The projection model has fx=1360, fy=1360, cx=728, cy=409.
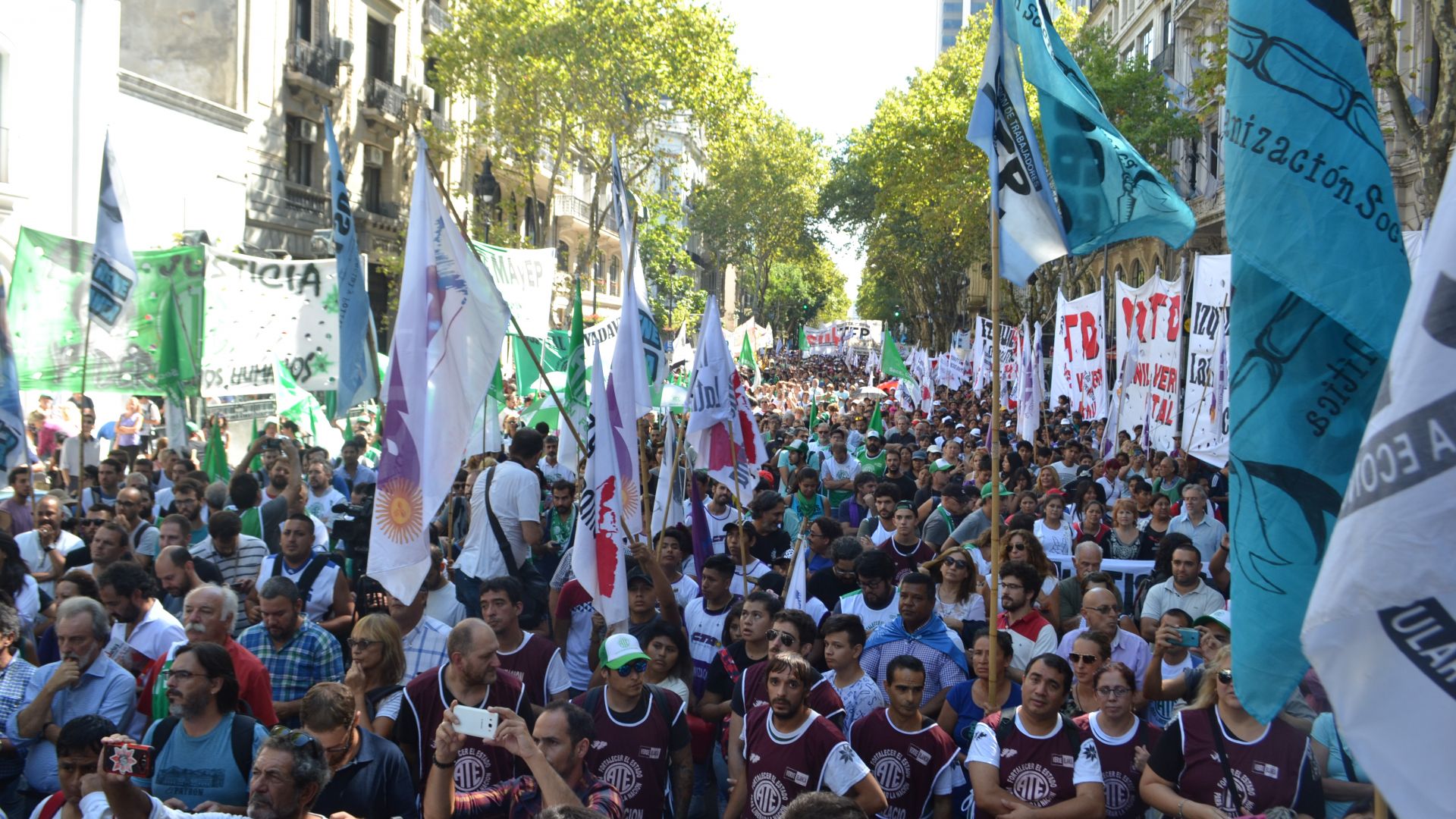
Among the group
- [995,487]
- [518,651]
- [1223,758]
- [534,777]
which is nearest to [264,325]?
[518,651]

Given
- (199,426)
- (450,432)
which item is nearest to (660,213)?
(199,426)

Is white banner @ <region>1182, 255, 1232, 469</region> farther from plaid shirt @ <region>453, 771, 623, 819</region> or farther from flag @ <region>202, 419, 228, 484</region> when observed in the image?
flag @ <region>202, 419, 228, 484</region>

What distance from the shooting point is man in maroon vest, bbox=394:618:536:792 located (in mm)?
4855

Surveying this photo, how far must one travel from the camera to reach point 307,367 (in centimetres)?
1214

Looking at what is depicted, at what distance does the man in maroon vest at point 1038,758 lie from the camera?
183 inches

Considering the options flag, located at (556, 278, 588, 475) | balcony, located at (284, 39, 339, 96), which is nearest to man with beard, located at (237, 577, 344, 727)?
flag, located at (556, 278, 588, 475)

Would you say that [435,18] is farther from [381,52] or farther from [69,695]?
[69,695]

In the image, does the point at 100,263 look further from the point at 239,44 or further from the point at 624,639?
the point at 239,44

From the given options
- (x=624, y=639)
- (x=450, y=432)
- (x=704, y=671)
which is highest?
(x=450, y=432)

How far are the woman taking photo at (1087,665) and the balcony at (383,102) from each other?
29882 mm

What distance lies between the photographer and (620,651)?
5121mm

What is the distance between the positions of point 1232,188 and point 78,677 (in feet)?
14.5

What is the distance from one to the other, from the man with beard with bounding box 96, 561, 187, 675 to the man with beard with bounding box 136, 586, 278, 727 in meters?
0.19

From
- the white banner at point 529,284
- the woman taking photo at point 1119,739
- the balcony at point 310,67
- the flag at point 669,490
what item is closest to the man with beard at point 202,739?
the woman taking photo at point 1119,739
